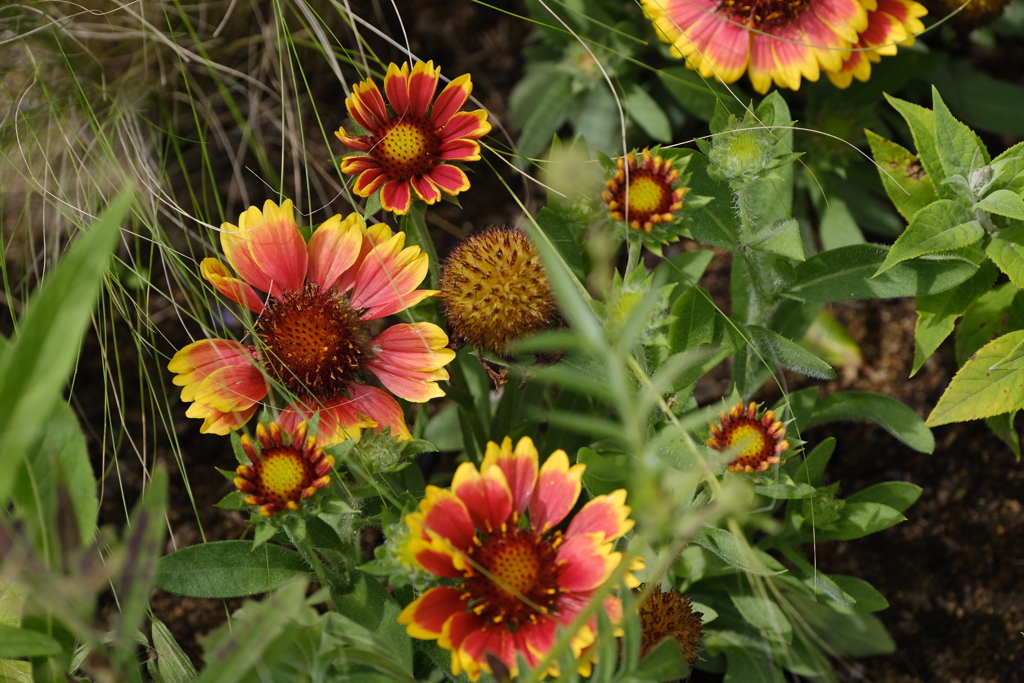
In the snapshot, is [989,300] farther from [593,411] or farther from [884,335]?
[593,411]

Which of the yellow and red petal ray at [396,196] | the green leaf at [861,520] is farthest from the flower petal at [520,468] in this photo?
the green leaf at [861,520]

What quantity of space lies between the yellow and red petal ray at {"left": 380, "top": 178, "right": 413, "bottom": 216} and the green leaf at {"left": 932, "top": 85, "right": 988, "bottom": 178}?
2.77 feet

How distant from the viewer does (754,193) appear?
4.77ft

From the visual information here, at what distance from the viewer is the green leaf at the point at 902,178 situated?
1.49m

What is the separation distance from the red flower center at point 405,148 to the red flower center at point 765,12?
698mm

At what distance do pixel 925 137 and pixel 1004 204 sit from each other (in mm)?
224

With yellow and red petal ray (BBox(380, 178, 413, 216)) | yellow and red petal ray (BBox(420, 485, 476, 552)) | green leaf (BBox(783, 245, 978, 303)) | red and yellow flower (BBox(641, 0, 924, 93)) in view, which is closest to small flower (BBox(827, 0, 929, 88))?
red and yellow flower (BBox(641, 0, 924, 93))

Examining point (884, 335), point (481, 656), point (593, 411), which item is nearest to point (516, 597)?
point (481, 656)

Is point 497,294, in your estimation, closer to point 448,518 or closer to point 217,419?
point 448,518

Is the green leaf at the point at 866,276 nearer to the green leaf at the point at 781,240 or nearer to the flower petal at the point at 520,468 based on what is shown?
the green leaf at the point at 781,240

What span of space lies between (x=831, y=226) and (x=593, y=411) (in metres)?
0.70

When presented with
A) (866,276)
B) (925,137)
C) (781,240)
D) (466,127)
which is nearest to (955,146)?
(925,137)

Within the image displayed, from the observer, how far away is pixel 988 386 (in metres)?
1.34

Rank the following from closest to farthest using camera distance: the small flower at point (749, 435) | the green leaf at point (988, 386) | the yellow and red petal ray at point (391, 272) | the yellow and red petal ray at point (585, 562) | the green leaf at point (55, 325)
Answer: the green leaf at point (55, 325) → the yellow and red petal ray at point (585, 562) → the small flower at point (749, 435) → the yellow and red petal ray at point (391, 272) → the green leaf at point (988, 386)
